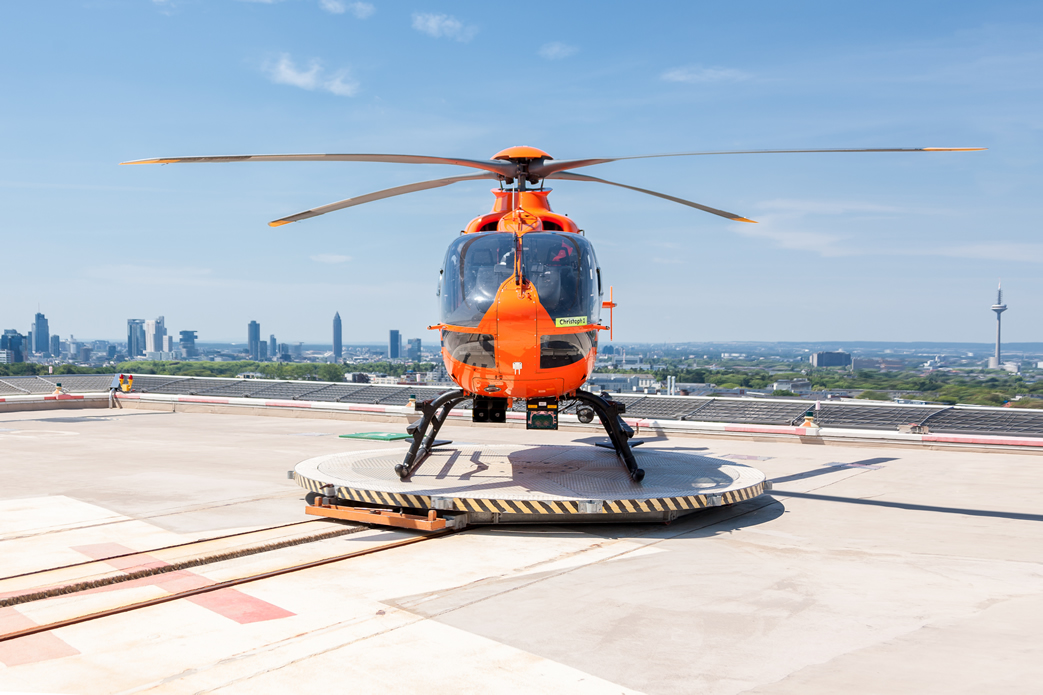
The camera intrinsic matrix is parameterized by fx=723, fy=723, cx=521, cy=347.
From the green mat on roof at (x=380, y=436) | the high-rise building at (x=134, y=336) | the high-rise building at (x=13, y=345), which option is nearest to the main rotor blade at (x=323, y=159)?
the green mat on roof at (x=380, y=436)

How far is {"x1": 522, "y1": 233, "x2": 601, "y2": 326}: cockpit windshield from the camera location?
30.0 feet

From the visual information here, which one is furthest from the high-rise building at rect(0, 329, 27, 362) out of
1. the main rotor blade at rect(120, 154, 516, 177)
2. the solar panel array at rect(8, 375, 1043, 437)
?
the main rotor blade at rect(120, 154, 516, 177)

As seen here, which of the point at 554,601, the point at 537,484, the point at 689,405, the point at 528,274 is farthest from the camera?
the point at 689,405

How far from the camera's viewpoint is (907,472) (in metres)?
13.8

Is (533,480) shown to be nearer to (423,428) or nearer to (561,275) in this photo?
(423,428)

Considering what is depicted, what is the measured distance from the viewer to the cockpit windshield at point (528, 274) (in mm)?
9195

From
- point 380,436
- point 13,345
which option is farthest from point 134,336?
point 380,436

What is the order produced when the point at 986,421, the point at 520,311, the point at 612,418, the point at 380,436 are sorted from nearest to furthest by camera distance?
the point at 520,311 < the point at 612,418 < the point at 986,421 < the point at 380,436

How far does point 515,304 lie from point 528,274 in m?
0.47

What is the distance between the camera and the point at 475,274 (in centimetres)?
941

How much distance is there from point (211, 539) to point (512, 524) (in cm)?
357

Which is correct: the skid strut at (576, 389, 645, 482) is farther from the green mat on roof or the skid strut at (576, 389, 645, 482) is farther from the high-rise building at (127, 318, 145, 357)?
the high-rise building at (127, 318, 145, 357)

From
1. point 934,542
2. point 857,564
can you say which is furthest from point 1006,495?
point 857,564

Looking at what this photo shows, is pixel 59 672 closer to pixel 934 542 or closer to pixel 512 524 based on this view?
pixel 512 524
